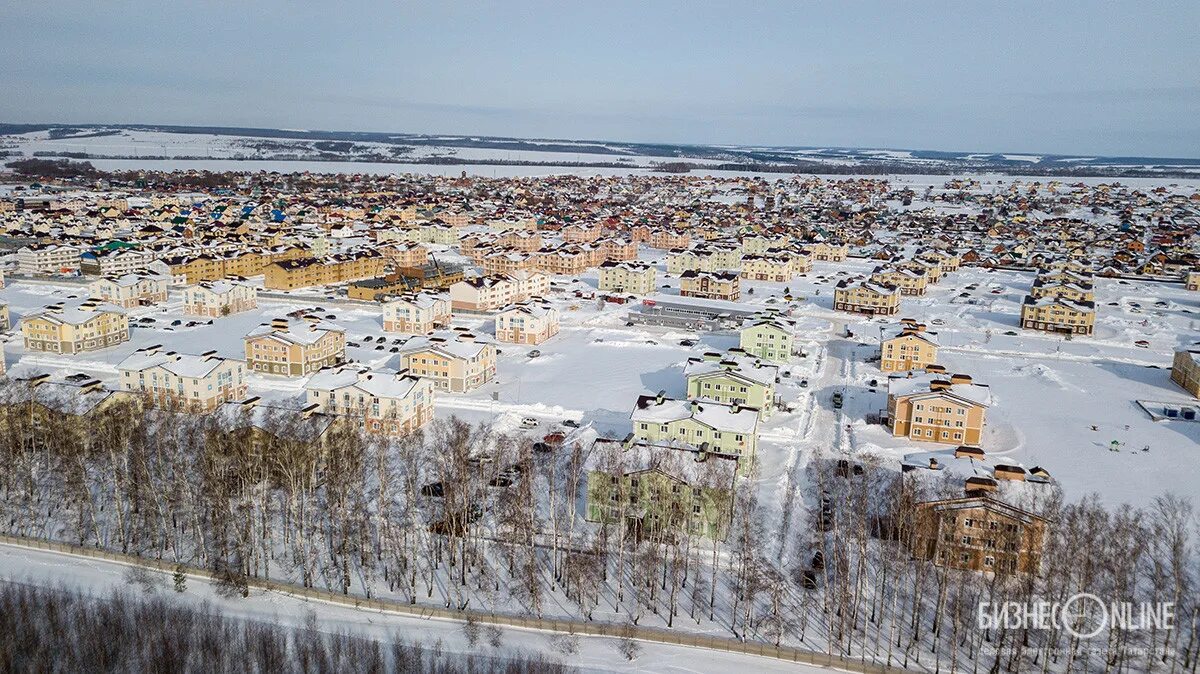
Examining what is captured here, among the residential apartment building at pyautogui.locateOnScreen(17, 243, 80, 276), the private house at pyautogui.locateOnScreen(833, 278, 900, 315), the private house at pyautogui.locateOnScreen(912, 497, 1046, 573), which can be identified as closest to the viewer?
the private house at pyautogui.locateOnScreen(912, 497, 1046, 573)

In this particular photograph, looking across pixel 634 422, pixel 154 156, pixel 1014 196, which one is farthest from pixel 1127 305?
pixel 154 156

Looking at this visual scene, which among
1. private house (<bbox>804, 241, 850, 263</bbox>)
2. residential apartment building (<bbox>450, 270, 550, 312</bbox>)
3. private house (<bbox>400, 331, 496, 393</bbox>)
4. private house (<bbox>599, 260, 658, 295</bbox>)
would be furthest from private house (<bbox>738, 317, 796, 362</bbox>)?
private house (<bbox>804, 241, 850, 263</bbox>)

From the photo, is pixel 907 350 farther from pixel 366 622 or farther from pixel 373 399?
pixel 366 622

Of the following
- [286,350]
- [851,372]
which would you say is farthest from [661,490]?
[286,350]

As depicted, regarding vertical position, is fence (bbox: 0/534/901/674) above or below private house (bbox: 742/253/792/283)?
below

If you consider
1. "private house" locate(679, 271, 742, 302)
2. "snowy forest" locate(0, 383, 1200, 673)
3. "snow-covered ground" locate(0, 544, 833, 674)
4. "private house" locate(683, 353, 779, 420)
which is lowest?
"snow-covered ground" locate(0, 544, 833, 674)

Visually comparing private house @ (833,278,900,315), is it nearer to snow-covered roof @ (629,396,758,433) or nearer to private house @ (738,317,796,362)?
private house @ (738,317,796,362)
